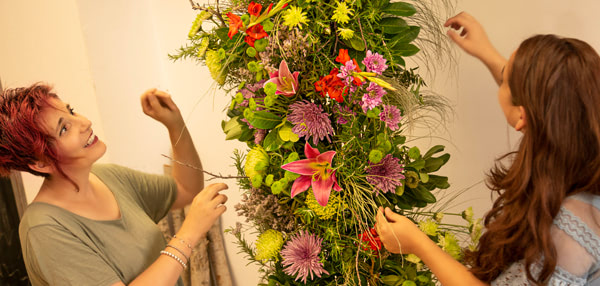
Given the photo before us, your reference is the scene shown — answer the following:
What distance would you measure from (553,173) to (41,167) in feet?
3.63

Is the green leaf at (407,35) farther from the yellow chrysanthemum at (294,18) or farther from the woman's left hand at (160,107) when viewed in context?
the woman's left hand at (160,107)

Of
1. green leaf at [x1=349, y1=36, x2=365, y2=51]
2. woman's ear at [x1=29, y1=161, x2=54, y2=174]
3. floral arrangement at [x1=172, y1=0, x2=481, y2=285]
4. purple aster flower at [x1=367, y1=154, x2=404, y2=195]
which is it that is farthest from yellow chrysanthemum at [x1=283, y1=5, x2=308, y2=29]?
woman's ear at [x1=29, y1=161, x2=54, y2=174]

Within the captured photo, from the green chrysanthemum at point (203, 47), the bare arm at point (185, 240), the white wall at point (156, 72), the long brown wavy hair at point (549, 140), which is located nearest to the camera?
the long brown wavy hair at point (549, 140)

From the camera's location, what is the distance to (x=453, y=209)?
1477 millimetres

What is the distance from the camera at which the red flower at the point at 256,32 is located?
96cm

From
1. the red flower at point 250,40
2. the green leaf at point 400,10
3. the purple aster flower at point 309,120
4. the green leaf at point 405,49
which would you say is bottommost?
the purple aster flower at point 309,120

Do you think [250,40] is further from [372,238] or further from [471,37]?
[471,37]

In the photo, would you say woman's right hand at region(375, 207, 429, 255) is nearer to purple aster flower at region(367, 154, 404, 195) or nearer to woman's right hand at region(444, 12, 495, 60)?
purple aster flower at region(367, 154, 404, 195)

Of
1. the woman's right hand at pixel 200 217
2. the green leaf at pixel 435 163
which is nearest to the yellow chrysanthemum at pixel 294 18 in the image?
the green leaf at pixel 435 163

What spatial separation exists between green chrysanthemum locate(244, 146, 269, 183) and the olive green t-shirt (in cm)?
44

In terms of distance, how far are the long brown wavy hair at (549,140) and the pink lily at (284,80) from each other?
42 cm

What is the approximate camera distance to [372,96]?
928 millimetres

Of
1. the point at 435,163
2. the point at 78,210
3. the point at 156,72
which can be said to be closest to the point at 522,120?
the point at 435,163

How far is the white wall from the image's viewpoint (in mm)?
1303
